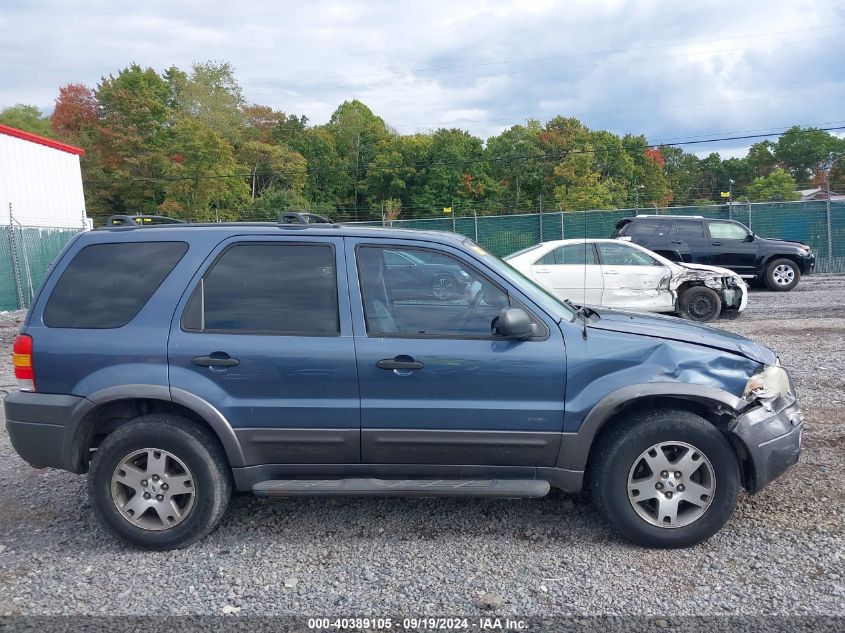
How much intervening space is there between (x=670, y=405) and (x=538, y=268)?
735 cm

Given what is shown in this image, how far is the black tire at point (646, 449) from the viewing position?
362 centimetres

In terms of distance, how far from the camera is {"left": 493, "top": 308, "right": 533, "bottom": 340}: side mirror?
3.57 m

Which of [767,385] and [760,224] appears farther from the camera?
[760,224]

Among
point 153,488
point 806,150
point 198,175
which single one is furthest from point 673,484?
point 806,150

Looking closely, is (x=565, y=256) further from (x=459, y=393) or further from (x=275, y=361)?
(x=275, y=361)

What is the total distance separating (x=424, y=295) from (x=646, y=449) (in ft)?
4.96

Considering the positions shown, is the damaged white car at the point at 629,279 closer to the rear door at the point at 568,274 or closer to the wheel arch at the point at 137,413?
the rear door at the point at 568,274

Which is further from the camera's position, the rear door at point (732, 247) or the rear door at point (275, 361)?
the rear door at point (732, 247)

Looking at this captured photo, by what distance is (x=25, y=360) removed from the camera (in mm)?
3805

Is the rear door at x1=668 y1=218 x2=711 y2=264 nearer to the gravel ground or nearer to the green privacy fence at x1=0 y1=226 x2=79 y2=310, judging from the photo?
the gravel ground

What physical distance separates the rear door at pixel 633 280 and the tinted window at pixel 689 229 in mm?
4464

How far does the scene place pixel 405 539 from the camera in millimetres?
3895

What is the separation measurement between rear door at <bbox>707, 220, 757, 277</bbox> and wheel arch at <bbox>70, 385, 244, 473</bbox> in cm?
1362

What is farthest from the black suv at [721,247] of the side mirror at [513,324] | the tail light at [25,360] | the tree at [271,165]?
the tree at [271,165]
